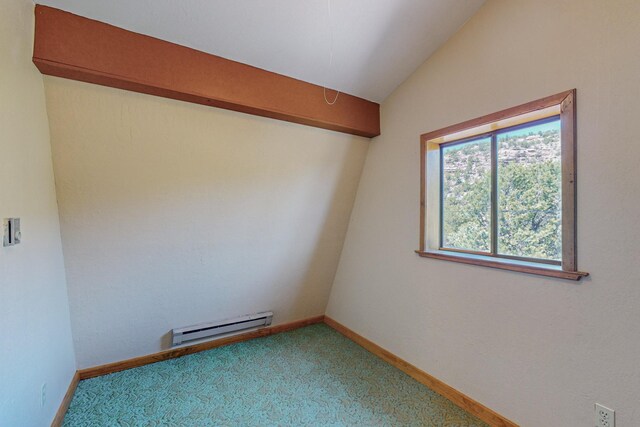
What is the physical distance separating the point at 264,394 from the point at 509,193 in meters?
2.19

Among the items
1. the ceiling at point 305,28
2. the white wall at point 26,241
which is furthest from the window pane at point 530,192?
the white wall at point 26,241

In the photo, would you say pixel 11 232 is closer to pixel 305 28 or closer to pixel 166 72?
pixel 166 72

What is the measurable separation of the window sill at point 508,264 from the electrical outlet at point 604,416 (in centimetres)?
60

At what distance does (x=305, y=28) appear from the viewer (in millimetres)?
1764

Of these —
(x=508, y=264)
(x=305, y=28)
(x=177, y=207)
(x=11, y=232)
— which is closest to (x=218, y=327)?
(x=177, y=207)

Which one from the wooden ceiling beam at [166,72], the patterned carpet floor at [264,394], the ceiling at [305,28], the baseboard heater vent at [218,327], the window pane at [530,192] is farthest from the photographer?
the baseboard heater vent at [218,327]

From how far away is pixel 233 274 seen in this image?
2639mm

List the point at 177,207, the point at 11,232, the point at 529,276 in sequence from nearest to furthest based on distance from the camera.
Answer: the point at 11,232
the point at 529,276
the point at 177,207

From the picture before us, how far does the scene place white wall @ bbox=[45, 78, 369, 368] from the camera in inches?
68.9

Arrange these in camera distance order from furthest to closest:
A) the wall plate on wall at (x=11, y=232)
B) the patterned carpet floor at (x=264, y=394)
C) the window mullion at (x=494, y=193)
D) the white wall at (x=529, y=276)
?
1. the window mullion at (x=494, y=193)
2. the patterned carpet floor at (x=264, y=394)
3. the white wall at (x=529, y=276)
4. the wall plate on wall at (x=11, y=232)

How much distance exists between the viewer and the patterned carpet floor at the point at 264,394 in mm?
1856

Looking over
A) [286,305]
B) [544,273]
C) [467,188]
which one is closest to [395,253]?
[467,188]

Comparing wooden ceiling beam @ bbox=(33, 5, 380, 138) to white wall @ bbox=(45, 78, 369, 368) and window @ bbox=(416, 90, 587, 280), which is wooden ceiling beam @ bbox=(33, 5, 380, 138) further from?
window @ bbox=(416, 90, 587, 280)

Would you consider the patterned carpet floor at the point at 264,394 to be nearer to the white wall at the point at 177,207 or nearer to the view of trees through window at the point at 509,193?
the white wall at the point at 177,207
